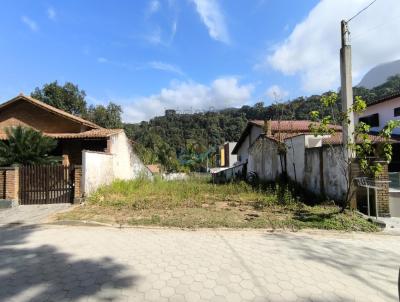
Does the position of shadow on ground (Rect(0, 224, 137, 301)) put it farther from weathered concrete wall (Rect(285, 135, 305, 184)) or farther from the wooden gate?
weathered concrete wall (Rect(285, 135, 305, 184))

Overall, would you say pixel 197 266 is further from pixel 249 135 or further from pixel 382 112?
pixel 249 135

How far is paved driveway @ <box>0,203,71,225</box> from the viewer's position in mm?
8626

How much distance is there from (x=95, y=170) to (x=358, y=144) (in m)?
10.3

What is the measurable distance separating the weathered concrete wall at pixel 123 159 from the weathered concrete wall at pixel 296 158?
9.70 metres

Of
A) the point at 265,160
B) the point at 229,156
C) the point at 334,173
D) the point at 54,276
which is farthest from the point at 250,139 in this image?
the point at 54,276

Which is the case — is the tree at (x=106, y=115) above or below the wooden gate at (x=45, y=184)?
above

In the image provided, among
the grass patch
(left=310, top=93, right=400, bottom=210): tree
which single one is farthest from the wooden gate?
(left=310, top=93, right=400, bottom=210): tree

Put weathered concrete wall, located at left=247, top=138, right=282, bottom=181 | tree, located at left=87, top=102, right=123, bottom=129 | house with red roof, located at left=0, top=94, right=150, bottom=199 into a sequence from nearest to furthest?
house with red roof, located at left=0, top=94, right=150, bottom=199, weathered concrete wall, located at left=247, top=138, right=282, bottom=181, tree, located at left=87, top=102, right=123, bottom=129

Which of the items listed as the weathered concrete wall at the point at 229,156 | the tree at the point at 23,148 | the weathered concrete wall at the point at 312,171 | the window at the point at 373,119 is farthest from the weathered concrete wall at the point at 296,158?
the weathered concrete wall at the point at 229,156

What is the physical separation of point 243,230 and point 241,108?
61.3 metres

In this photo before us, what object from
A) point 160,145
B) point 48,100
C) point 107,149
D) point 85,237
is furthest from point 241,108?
point 85,237

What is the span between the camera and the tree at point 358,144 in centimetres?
819

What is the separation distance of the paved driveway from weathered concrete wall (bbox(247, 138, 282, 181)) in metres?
11.4

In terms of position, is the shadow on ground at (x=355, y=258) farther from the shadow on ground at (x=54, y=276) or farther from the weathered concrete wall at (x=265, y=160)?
the weathered concrete wall at (x=265, y=160)
